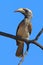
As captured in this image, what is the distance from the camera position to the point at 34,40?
2.81 metres

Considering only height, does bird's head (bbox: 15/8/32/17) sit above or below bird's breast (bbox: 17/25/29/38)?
above

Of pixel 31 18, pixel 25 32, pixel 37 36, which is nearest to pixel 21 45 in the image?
pixel 25 32

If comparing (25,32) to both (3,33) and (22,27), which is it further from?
(3,33)

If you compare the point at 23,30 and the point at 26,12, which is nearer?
the point at 26,12

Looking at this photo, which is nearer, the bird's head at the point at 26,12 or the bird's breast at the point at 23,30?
the bird's head at the point at 26,12

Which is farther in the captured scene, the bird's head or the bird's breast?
the bird's breast

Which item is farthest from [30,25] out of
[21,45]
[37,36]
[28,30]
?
[37,36]

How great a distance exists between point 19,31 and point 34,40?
10.4ft

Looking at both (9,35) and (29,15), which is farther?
(29,15)

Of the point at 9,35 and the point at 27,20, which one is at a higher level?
the point at 9,35

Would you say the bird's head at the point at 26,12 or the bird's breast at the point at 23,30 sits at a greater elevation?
the bird's head at the point at 26,12

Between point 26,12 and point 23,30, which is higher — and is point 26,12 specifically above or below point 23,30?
above

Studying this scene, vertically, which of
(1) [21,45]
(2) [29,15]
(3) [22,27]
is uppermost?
(2) [29,15]

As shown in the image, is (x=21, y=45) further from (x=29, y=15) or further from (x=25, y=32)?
(x=29, y=15)
